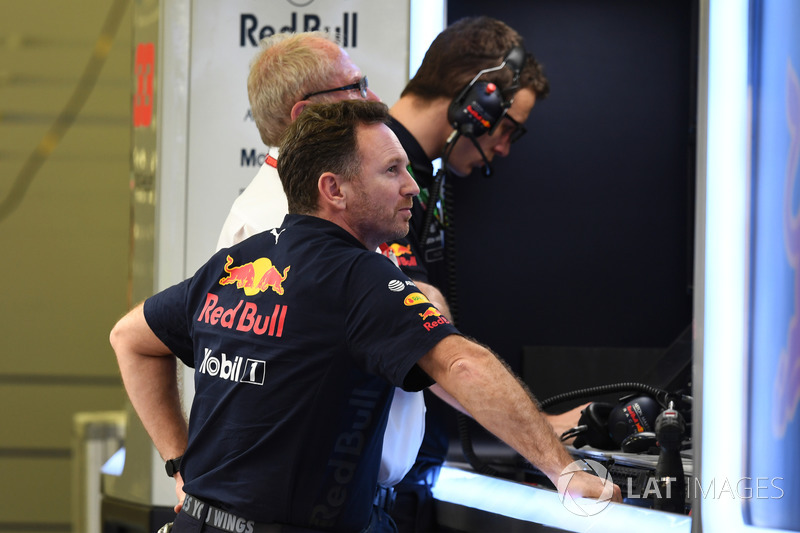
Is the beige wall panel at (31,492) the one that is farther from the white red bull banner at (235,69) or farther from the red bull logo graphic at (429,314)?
the red bull logo graphic at (429,314)

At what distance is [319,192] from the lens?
1290 millimetres

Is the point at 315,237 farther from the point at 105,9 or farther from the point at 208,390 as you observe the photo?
the point at 105,9

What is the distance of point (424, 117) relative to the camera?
6.56 feet

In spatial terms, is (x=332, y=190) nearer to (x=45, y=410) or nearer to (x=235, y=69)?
(x=235, y=69)

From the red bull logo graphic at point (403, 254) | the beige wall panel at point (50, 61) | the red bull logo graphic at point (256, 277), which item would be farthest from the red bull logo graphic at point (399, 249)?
the beige wall panel at point (50, 61)

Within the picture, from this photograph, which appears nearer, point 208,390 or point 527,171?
point 208,390

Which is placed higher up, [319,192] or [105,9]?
[105,9]

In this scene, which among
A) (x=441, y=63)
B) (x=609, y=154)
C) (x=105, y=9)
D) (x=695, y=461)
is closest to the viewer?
(x=695, y=461)

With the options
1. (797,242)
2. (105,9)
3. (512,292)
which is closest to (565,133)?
(512,292)

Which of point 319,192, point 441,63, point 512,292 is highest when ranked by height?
point 441,63

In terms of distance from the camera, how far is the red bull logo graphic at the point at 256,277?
121 centimetres

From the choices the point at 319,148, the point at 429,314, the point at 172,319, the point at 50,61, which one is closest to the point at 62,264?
the point at 50,61

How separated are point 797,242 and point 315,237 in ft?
2.17

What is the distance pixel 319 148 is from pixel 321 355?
0.99ft
